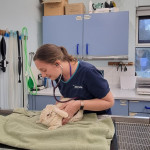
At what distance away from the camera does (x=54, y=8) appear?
2838 millimetres

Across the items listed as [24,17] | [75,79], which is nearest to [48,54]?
[75,79]

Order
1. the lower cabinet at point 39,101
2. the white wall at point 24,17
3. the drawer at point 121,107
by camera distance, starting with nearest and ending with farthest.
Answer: the white wall at point 24,17, the drawer at point 121,107, the lower cabinet at point 39,101

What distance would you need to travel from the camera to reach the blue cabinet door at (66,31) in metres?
2.71

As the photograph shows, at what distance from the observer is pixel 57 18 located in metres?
2.77

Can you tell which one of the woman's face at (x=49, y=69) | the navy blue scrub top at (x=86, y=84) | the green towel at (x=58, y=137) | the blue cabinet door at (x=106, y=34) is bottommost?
the green towel at (x=58, y=137)

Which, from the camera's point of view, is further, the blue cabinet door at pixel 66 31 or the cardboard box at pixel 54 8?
the cardboard box at pixel 54 8

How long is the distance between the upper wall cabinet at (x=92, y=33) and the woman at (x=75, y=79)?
148 cm

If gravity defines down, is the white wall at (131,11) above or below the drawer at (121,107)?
above

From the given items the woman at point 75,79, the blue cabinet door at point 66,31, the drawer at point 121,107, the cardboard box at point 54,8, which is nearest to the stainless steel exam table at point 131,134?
the woman at point 75,79

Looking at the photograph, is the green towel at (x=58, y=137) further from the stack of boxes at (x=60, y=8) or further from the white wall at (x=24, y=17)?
the stack of boxes at (x=60, y=8)

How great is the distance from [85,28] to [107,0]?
0.56 m

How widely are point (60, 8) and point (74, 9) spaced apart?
21cm

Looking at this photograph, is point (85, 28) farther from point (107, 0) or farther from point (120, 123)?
point (120, 123)

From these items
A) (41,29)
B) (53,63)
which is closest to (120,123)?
(53,63)
